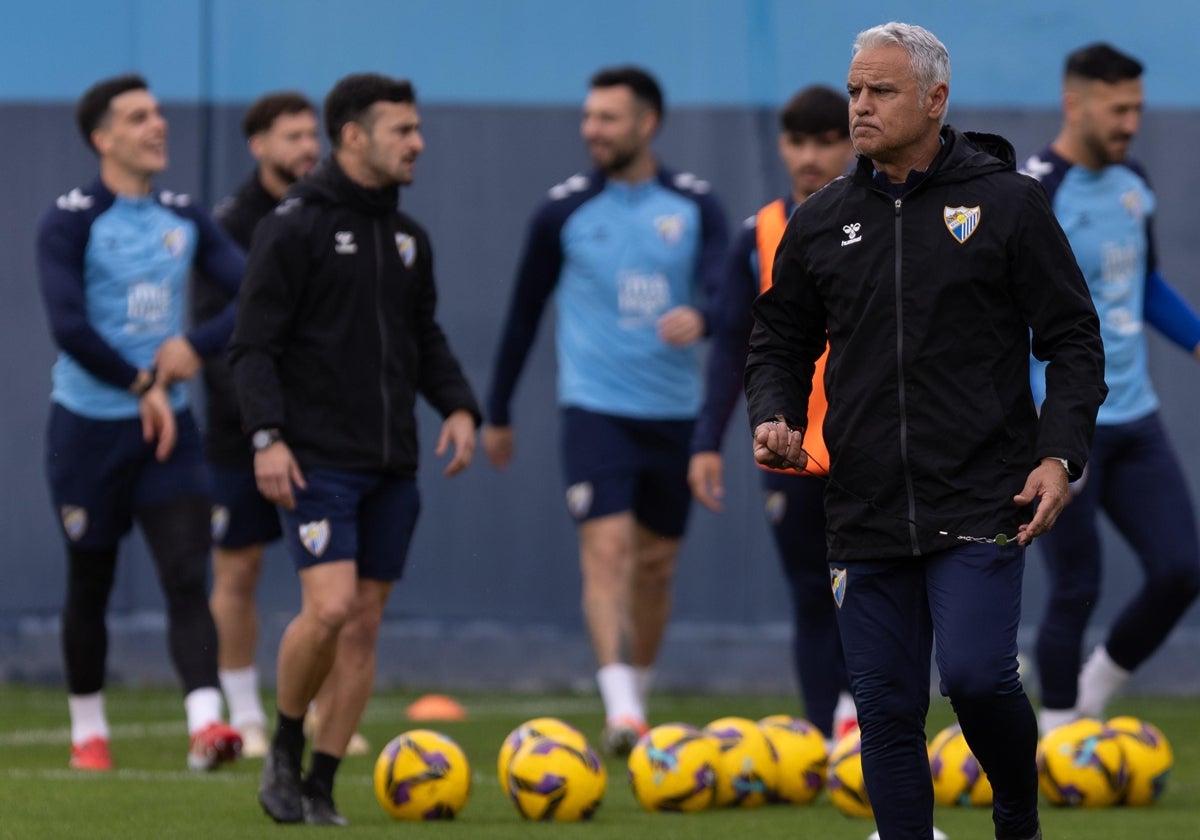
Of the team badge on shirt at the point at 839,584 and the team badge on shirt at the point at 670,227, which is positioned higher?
the team badge on shirt at the point at 839,584

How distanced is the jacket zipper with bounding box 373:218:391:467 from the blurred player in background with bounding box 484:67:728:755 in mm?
2713

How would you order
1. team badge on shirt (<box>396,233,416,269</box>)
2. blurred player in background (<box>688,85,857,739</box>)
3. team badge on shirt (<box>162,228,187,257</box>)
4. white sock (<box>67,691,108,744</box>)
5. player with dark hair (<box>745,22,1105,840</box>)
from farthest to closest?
team badge on shirt (<box>162,228,187,257</box>), white sock (<box>67,691,108,744</box>), blurred player in background (<box>688,85,857,739</box>), team badge on shirt (<box>396,233,416,269</box>), player with dark hair (<box>745,22,1105,840</box>)

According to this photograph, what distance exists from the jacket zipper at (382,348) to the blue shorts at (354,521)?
13cm

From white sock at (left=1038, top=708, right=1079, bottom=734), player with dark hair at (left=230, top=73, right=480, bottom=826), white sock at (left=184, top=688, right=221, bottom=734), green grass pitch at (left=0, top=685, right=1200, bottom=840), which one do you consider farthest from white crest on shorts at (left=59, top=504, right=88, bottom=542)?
white sock at (left=1038, top=708, right=1079, bottom=734)

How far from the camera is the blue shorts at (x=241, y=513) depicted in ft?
31.8

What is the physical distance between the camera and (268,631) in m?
12.4

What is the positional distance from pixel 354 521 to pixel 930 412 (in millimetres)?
2411

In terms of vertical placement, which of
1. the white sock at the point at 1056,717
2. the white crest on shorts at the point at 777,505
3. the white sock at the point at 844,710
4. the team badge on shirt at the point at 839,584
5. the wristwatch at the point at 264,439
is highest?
the team badge on shirt at the point at 839,584

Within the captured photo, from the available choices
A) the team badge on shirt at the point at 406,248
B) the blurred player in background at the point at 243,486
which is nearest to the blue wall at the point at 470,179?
the blurred player in background at the point at 243,486

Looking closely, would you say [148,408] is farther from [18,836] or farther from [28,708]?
[28,708]

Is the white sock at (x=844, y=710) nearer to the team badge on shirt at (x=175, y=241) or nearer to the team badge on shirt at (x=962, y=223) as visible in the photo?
the team badge on shirt at (x=175, y=241)

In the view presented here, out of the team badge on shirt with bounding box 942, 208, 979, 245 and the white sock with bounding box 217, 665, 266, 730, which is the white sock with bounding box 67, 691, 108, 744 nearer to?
the white sock with bounding box 217, 665, 266, 730

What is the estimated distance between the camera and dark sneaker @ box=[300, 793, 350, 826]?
6.96m

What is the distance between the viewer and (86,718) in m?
8.86
